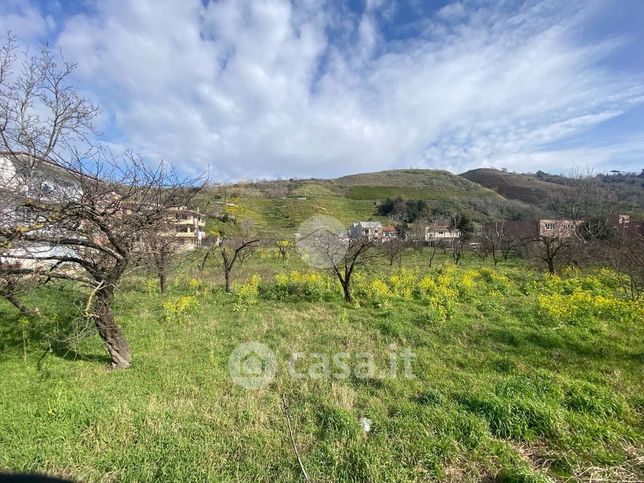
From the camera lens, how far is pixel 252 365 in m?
5.37

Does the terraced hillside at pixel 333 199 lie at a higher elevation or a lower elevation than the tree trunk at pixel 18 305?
higher

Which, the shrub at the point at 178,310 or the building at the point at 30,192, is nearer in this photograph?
the building at the point at 30,192

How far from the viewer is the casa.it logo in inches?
188

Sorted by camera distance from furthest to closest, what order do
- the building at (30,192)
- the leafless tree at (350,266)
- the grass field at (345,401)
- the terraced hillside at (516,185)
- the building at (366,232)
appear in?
the terraced hillside at (516,185)
the building at (366,232)
the leafless tree at (350,266)
the building at (30,192)
the grass field at (345,401)

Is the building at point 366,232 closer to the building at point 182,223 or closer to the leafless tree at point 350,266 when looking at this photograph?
the leafless tree at point 350,266

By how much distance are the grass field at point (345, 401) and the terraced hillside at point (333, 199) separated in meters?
31.8

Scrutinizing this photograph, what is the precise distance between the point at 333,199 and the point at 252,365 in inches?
2667

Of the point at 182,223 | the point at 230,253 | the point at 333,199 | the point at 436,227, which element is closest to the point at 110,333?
the point at 182,223

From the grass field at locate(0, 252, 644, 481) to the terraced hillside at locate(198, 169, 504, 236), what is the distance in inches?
1251

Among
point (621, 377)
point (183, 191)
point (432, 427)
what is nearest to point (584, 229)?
point (621, 377)

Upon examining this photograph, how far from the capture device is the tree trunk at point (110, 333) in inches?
201

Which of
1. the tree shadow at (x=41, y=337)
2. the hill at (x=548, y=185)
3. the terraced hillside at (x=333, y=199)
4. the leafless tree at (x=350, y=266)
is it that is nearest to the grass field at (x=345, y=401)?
the tree shadow at (x=41, y=337)

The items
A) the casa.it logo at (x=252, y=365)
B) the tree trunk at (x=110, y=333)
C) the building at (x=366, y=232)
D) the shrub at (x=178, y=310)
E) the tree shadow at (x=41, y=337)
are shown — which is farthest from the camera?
the building at (x=366, y=232)

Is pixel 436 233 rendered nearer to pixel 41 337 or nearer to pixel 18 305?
pixel 41 337
